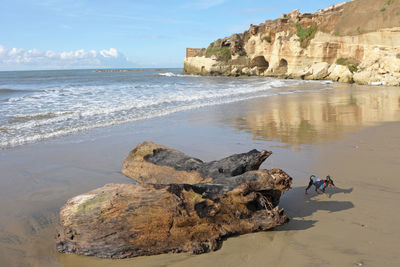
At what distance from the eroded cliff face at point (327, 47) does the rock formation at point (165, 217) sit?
23.9m

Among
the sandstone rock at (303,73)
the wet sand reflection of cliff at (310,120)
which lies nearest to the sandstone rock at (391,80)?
the sandstone rock at (303,73)

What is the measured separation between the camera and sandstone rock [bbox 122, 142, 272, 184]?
12.7 ft

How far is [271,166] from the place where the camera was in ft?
17.6

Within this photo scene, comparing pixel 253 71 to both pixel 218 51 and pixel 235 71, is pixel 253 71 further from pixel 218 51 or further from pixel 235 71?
pixel 218 51

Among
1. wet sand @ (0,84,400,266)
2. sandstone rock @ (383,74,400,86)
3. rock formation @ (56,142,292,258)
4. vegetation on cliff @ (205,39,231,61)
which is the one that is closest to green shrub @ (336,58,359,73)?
sandstone rock @ (383,74,400,86)

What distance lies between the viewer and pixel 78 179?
5.00 metres

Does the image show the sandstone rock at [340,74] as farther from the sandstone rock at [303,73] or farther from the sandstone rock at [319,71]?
the sandstone rock at [303,73]

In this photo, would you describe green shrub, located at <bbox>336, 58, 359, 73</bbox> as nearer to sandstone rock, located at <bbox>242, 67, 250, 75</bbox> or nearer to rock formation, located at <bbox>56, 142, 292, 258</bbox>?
sandstone rock, located at <bbox>242, 67, 250, 75</bbox>

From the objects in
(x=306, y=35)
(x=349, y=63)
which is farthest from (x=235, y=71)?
(x=349, y=63)

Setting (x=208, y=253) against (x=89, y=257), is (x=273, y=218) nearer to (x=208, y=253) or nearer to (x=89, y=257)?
(x=208, y=253)

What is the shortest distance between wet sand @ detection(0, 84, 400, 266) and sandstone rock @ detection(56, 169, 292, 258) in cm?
11

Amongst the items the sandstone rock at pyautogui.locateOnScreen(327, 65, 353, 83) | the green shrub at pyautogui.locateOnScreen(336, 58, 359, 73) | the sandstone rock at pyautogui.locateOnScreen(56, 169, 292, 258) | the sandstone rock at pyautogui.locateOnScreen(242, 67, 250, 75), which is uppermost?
the sandstone rock at pyautogui.locateOnScreen(242, 67, 250, 75)

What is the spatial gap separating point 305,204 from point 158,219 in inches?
79.0

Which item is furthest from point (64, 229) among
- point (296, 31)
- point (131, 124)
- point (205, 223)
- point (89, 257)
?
point (296, 31)
